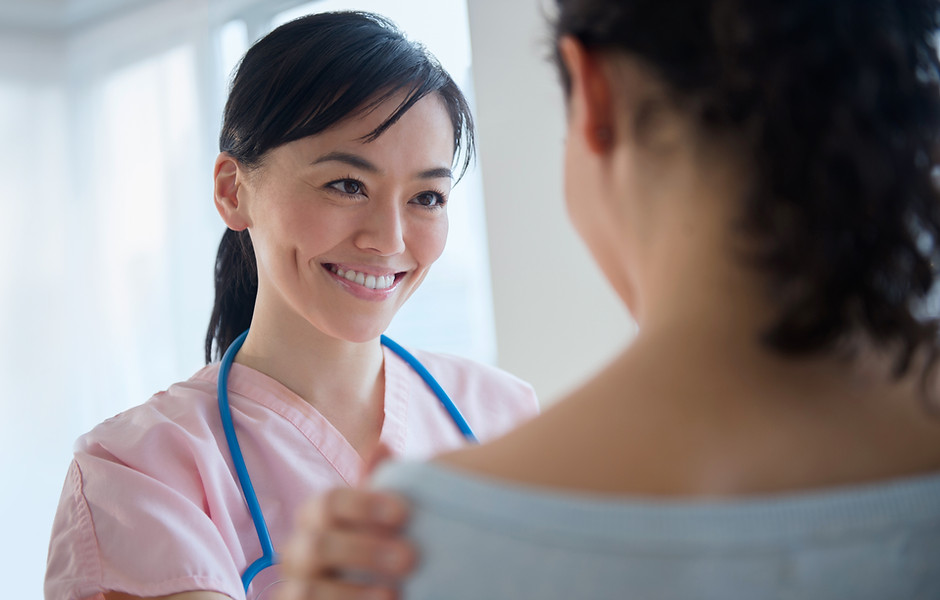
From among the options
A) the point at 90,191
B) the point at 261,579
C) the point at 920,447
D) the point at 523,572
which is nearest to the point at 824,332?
the point at 920,447

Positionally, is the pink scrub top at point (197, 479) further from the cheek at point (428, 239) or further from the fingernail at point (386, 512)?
the fingernail at point (386, 512)

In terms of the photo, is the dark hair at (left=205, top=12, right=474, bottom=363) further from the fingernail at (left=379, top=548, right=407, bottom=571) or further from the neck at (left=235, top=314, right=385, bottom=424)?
the fingernail at (left=379, top=548, right=407, bottom=571)

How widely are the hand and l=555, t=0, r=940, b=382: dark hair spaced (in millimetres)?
216

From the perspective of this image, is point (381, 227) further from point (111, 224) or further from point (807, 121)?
point (111, 224)

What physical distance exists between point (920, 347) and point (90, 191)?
370 cm

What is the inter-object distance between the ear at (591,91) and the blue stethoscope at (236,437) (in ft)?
2.62

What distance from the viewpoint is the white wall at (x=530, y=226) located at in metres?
2.09

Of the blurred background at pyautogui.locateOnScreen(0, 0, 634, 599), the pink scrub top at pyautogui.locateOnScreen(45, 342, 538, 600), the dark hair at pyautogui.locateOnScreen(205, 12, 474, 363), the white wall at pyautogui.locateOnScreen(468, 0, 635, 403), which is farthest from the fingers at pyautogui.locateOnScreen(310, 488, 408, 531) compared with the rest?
the blurred background at pyautogui.locateOnScreen(0, 0, 634, 599)

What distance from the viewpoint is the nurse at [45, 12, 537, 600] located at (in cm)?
111

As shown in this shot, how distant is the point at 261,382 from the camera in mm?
1282

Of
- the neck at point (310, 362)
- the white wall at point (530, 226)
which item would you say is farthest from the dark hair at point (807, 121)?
the white wall at point (530, 226)

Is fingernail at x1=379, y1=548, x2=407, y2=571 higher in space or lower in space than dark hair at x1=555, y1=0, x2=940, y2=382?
lower

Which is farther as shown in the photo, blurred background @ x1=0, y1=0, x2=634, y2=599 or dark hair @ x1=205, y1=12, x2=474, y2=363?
blurred background @ x1=0, y1=0, x2=634, y2=599

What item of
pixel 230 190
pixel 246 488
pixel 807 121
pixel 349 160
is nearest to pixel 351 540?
pixel 807 121
